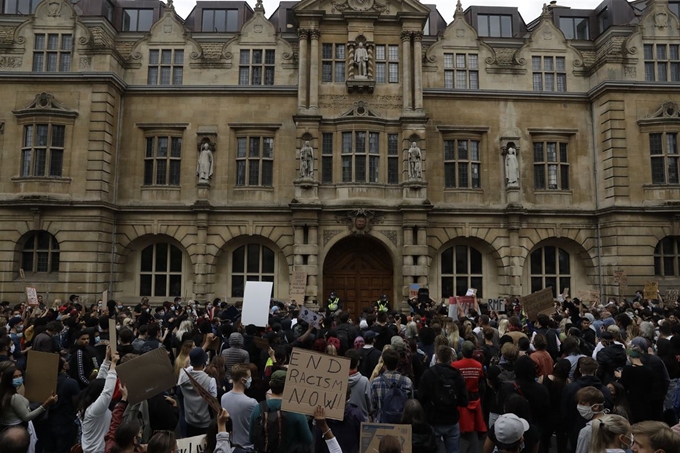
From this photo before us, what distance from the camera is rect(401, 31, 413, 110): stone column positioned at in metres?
24.1

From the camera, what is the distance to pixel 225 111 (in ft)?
81.4

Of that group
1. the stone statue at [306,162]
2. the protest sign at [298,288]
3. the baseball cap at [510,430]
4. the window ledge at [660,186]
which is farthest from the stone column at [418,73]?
the baseball cap at [510,430]

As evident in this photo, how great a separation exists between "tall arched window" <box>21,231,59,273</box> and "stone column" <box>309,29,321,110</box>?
13.8 meters

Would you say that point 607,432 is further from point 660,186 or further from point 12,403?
point 660,186

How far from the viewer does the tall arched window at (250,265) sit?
973 inches

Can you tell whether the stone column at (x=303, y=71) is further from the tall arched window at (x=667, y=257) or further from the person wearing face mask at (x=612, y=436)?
the person wearing face mask at (x=612, y=436)

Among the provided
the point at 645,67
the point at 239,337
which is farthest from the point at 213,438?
the point at 645,67

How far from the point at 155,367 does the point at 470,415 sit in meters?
4.82

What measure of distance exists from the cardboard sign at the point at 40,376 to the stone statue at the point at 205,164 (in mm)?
18180

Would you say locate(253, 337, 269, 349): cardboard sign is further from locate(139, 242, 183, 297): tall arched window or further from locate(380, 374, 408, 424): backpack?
locate(139, 242, 183, 297): tall arched window

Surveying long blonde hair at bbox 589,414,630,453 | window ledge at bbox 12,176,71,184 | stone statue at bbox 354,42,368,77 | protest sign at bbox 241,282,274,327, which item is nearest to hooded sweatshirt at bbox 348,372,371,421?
long blonde hair at bbox 589,414,630,453

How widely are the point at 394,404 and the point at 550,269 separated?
21.2 meters

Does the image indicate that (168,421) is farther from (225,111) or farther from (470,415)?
(225,111)

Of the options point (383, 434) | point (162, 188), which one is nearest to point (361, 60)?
point (162, 188)
